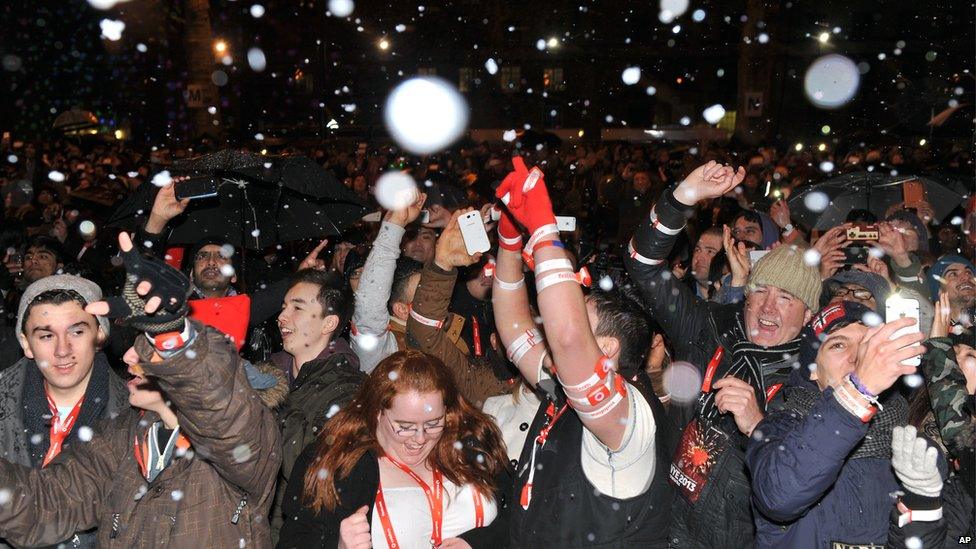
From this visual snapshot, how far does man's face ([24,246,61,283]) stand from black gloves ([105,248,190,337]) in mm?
4377

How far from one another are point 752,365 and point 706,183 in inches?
31.2

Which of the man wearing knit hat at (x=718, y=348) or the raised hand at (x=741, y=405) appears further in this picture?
the man wearing knit hat at (x=718, y=348)

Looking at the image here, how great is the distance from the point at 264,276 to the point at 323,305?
7.85 feet

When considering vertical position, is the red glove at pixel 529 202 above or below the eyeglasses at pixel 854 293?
above

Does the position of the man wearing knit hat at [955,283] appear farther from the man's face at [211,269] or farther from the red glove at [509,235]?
the man's face at [211,269]

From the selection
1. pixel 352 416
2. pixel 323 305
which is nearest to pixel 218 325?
pixel 352 416

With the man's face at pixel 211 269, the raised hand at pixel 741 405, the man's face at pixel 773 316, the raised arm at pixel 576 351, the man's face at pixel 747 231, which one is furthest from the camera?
the man's face at pixel 747 231

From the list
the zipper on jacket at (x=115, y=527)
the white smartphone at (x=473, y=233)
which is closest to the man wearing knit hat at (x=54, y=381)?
the zipper on jacket at (x=115, y=527)

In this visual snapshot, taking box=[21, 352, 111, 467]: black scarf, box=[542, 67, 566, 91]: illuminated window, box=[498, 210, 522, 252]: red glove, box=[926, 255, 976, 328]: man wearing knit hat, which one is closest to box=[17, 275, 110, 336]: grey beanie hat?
box=[21, 352, 111, 467]: black scarf

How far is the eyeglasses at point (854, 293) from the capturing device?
456cm

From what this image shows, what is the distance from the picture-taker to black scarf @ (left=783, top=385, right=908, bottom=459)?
3.17 m

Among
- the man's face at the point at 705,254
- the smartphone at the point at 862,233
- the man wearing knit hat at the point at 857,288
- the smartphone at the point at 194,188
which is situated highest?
the smartphone at the point at 194,188

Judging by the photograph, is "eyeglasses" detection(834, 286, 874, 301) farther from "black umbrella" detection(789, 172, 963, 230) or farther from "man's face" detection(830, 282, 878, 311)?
"black umbrella" detection(789, 172, 963, 230)

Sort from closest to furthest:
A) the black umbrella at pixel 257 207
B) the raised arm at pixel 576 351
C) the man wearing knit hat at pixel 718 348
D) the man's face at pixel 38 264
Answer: the raised arm at pixel 576 351 → the man wearing knit hat at pixel 718 348 → the black umbrella at pixel 257 207 → the man's face at pixel 38 264
